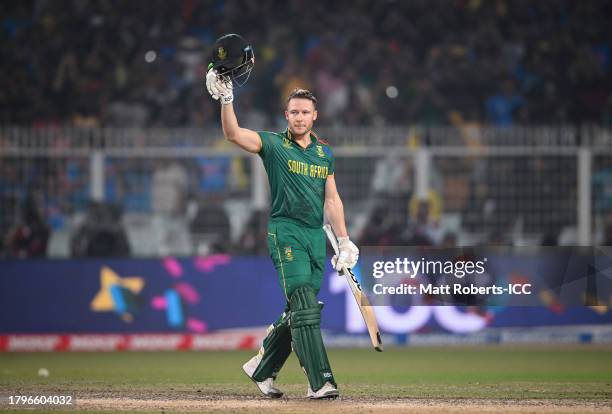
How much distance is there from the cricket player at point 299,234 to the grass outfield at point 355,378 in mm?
275

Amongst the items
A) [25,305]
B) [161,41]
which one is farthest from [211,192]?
[161,41]

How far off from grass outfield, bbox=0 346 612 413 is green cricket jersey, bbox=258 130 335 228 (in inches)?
49.0

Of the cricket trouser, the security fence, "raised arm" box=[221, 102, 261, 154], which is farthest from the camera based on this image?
the security fence

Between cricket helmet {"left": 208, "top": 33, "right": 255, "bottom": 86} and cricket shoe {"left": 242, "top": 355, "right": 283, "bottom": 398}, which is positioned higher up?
cricket helmet {"left": 208, "top": 33, "right": 255, "bottom": 86}

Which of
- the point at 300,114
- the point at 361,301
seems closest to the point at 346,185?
the point at 361,301

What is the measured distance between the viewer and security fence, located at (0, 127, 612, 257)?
15562 mm

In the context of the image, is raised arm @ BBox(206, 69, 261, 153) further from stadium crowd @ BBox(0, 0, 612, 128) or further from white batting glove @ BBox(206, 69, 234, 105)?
stadium crowd @ BBox(0, 0, 612, 128)

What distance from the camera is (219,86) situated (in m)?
7.23

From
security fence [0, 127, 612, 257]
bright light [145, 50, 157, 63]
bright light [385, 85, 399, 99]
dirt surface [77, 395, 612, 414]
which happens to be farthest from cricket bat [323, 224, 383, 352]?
bright light [145, 50, 157, 63]

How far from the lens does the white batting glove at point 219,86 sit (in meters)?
7.20

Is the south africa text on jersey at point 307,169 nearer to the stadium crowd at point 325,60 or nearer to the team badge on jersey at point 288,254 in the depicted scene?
the team badge on jersey at point 288,254

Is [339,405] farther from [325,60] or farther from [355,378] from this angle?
[325,60]

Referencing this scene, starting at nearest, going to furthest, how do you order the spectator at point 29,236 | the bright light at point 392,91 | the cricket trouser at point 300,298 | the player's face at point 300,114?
the cricket trouser at point 300,298 → the player's face at point 300,114 → the spectator at point 29,236 → the bright light at point 392,91

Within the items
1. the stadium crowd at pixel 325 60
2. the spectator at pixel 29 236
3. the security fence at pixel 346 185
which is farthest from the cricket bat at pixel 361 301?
the stadium crowd at pixel 325 60
